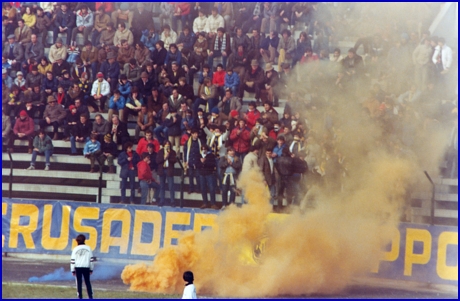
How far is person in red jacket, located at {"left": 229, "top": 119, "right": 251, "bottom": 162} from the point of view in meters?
15.7

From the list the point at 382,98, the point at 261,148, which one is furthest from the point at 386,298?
the point at 382,98

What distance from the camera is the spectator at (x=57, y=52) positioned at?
19453mm

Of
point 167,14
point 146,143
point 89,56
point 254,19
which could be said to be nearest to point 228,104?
point 146,143

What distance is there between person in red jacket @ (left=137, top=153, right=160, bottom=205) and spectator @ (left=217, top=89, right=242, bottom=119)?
7.54 ft

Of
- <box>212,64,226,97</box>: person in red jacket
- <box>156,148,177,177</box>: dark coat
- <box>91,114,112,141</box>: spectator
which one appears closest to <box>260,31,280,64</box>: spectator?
<box>212,64,226,97</box>: person in red jacket

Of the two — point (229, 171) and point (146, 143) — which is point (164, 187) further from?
point (229, 171)

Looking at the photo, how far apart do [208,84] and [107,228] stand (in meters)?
4.76

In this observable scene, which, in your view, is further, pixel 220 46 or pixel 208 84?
pixel 220 46

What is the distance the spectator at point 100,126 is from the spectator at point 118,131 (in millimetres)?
92

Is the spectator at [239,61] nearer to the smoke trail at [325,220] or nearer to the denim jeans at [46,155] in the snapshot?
the smoke trail at [325,220]

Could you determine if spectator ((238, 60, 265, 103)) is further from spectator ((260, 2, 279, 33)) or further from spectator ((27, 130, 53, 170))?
spectator ((27, 130, 53, 170))

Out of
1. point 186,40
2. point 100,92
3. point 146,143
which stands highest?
point 186,40

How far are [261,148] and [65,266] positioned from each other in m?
4.60

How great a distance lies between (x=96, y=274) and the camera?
1370cm
